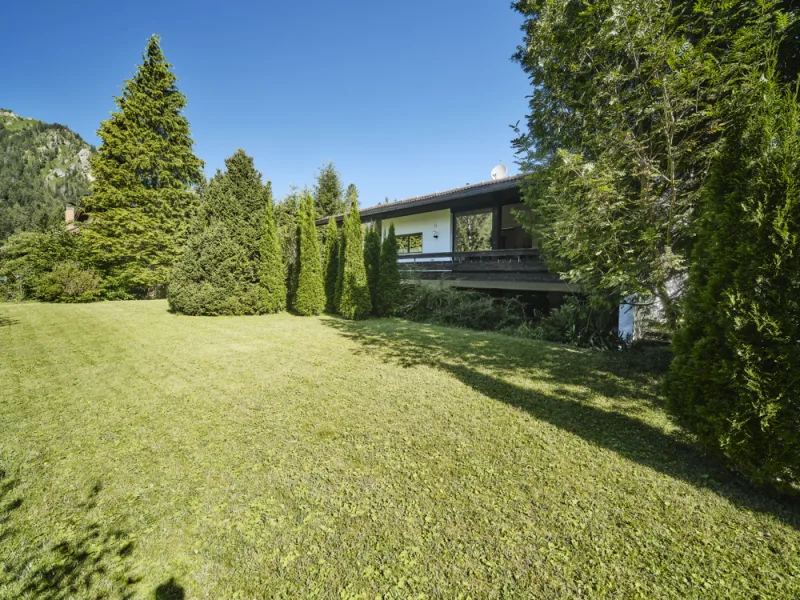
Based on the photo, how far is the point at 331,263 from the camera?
44.8ft

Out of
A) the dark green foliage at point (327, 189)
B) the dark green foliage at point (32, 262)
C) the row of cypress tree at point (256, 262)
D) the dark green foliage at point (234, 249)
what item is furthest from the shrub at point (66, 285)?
the dark green foliage at point (327, 189)

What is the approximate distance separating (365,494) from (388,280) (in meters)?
10.1

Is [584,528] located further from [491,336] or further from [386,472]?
[491,336]

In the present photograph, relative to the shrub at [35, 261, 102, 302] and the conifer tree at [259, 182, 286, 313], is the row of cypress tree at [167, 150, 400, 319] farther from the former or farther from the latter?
the shrub at [35, 261, 102, 302]

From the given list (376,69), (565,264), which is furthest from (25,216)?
(565,264)

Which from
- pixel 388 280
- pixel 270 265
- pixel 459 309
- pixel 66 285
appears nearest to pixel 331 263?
pixel 270 265

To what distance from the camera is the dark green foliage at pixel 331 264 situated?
44.6 feet

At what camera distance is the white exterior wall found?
15.9 meters

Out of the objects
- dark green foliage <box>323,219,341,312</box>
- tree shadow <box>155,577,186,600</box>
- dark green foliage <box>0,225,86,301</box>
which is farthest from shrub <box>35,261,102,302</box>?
tree shadow <box>155,577,186,600</box>

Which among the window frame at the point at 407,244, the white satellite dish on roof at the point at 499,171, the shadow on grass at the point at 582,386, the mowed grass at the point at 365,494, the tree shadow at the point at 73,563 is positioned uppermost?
the white satellite dish on roof at the point at 499,171

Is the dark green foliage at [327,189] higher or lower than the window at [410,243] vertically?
higher

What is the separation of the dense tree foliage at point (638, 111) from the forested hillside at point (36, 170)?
63.0 m

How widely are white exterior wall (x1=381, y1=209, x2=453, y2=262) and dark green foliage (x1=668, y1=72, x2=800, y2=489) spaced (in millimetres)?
12617

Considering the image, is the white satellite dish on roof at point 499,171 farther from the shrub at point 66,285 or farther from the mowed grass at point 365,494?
the shrub at point 66,285
